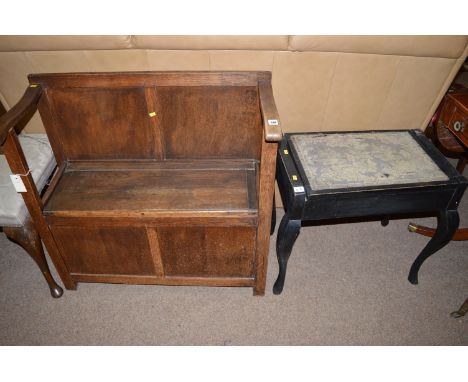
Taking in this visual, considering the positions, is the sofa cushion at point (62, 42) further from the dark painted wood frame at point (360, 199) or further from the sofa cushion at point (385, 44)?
the dark painted wood frame at point (360, 199)

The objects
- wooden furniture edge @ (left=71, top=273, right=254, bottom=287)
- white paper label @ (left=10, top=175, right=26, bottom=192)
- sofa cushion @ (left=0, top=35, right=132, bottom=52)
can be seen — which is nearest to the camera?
white paper label @ (left=10, top=175, right=26, bottom=192)

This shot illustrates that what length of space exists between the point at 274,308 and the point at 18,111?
129cm

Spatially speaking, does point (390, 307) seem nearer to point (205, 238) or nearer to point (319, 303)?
point (319, 303)

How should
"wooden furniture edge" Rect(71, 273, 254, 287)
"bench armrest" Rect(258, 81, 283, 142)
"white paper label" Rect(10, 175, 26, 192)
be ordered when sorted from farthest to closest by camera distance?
"wooden furniture edge" Rect(71, 273, 254, 287) → "white paper label" Rect(10, 175, 26, 192) → "bench armrest" Rect(258, 81, 283, 142)

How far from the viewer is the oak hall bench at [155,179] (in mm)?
1312

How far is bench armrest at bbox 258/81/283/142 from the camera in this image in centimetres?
102

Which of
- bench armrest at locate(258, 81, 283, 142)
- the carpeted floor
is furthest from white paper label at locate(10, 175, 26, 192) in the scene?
bench armrest at locate(258, 81, 283, 142)

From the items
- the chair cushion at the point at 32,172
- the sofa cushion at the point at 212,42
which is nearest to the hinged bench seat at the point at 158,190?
the chair cushion at the point at 32,172

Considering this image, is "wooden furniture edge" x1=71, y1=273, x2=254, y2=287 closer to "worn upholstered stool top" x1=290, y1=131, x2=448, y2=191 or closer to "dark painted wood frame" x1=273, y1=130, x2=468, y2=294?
"dark painted wood frame" x1=273, y1=130, x2=468, y2=294

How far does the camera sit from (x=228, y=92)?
1381 millimetres

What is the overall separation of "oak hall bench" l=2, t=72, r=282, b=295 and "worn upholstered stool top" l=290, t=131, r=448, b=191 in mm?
223

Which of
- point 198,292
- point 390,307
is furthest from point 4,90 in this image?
point 390,307

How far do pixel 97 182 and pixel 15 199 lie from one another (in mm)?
304

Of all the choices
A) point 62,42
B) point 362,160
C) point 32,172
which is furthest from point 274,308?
point 62,42
